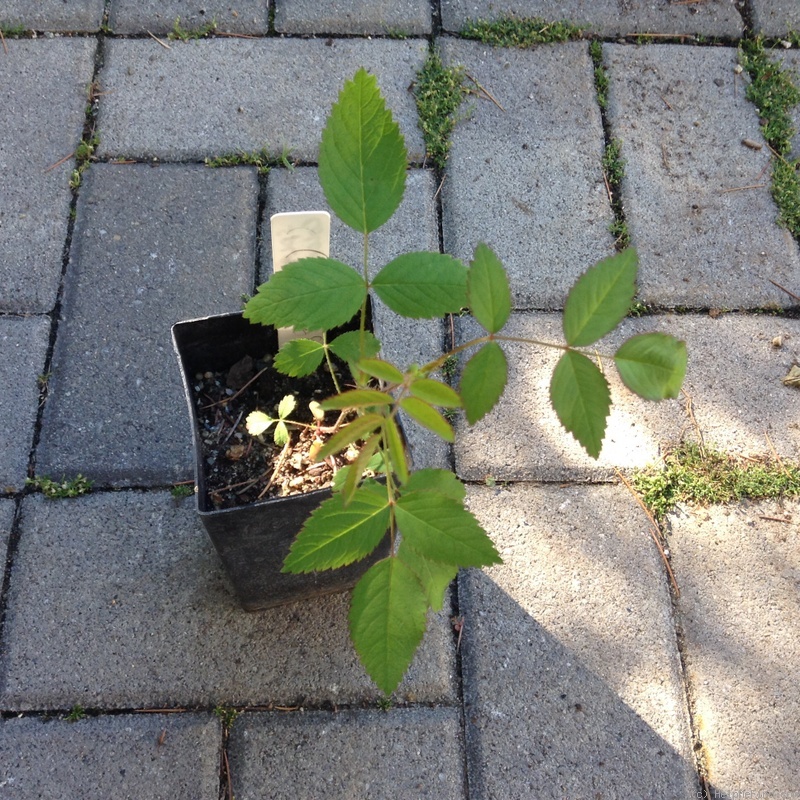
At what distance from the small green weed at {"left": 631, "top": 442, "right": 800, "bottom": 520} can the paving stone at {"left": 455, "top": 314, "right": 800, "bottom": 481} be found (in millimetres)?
33

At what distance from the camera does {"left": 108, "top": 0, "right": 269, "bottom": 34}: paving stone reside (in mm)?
2246

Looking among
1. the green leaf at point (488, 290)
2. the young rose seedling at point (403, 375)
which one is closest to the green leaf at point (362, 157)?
the young rose seedling at point (403, 375)

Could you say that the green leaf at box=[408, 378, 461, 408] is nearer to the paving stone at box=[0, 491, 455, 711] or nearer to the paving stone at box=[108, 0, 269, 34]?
the paving stone at box=[0, 491, 455, 711]

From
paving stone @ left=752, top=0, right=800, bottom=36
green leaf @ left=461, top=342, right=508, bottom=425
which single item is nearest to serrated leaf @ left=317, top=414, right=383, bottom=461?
green leaf @ left=461, top=342, right=508, bottom=425

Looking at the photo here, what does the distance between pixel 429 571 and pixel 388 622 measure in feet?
0.29

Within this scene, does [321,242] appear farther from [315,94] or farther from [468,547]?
[315,94]

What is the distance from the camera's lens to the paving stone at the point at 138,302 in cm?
173

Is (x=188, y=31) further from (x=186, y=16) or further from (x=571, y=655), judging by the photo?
(x=571, y=655)

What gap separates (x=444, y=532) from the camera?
0.96m

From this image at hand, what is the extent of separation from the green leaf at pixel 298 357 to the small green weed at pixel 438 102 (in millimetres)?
1042

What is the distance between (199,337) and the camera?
4.42ft

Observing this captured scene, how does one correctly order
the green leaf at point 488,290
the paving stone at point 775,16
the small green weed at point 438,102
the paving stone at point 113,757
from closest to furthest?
the green leaf at point 488,290 < the paving stone at point 113,757 < the small green weed at point 438,102 < the paving stone at point 775,16

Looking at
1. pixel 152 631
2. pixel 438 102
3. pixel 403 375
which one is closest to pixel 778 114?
pixel 438 102

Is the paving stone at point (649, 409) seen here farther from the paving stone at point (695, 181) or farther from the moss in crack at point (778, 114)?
the moss in crack at point (778, 114)
